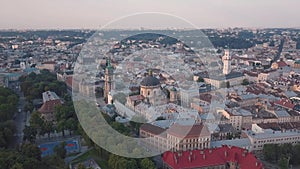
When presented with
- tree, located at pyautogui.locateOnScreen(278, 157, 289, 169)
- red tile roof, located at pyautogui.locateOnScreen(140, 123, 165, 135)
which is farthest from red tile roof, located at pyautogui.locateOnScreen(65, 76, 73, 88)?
tree, located at pyautogui.locateOnScreen(278, 157, 289, 169)

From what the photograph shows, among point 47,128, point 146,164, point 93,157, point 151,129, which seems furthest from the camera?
point 47,128

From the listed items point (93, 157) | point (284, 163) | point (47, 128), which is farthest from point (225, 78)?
point (93, 157)

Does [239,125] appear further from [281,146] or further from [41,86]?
[41,86]

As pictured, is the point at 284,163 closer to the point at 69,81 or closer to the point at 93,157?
the point at 93,157

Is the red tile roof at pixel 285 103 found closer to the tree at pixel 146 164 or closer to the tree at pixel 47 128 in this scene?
the tree at pixel 146 164

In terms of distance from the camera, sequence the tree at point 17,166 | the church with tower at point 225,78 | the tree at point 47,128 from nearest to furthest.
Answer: the tree at point 17,166
the tree at point 47,128
the church with tower at point 225,78

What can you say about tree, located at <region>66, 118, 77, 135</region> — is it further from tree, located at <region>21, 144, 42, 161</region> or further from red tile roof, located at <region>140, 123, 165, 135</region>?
tree, located at <region>21, 144, 42, 161</region>

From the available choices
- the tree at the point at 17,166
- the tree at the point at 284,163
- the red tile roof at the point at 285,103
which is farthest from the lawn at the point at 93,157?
the red tile roof at the point at 285,103

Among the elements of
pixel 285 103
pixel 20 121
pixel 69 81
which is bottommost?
pixel 20 121
